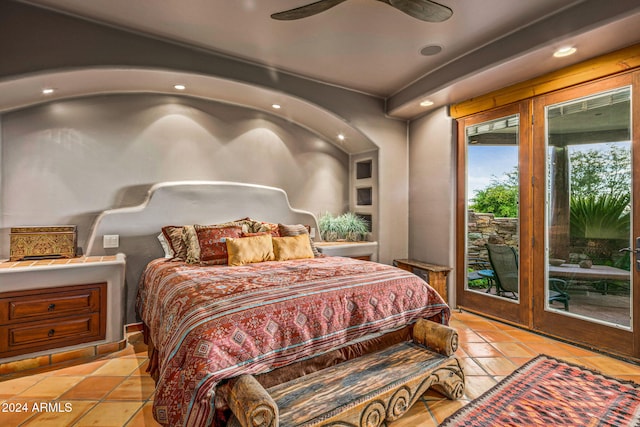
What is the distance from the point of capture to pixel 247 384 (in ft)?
4.96

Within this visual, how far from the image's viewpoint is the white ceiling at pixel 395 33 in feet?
8.25

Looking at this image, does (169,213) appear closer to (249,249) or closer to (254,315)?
(249,249)

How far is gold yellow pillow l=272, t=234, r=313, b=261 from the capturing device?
129 inches

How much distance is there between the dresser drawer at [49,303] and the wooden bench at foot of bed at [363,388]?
1.97 metres

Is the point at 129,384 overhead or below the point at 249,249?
below

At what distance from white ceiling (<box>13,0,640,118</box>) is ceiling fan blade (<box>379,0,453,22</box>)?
0.40 m

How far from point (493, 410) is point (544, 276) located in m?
1.82

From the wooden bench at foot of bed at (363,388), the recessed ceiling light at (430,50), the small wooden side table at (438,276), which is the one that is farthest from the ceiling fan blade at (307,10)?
the small wooden side table at (438,276)

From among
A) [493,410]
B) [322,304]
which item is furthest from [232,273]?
[493,410]

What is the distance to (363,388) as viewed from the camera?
177 centimetres

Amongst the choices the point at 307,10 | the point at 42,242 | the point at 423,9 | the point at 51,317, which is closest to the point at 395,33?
the point at 423,9

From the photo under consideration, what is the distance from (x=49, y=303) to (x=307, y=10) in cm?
301

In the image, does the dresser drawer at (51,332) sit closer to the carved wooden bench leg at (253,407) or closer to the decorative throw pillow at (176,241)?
the decorative throw pillow at (176,241)

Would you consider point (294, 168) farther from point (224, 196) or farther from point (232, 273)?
point (232, 273)
